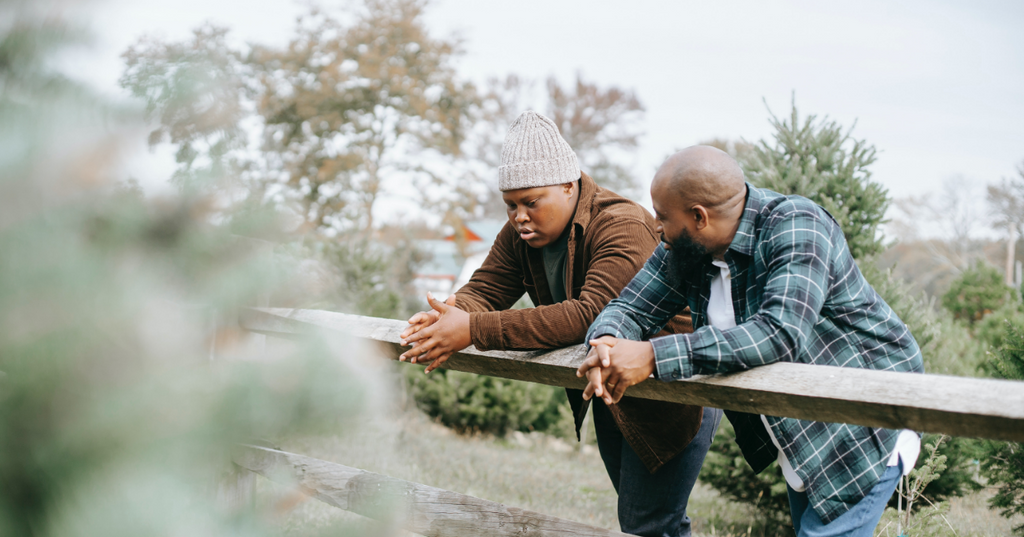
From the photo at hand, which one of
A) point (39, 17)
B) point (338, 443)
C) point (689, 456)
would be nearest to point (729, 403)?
point (689, 456)

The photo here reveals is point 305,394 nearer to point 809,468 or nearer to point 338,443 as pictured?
point 338,443

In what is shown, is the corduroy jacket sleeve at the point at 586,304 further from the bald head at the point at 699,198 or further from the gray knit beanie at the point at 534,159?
the bald head at the point at 699,198

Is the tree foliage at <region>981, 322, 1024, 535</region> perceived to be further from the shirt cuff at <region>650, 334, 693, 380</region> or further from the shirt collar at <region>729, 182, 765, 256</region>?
the shirt cuff at <region>650, 334, 693, 380</region>

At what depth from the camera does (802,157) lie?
439 cm

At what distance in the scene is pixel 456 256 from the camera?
71.6 feet

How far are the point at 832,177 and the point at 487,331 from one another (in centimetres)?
309

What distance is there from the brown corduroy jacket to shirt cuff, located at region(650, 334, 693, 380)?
0.47m

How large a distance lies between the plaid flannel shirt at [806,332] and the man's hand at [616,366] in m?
0.04

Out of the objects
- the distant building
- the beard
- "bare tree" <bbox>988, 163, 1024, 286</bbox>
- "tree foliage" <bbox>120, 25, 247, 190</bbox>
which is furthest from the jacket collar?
"bare tree" <bbox>988, 163, 1024, 286</bbox>

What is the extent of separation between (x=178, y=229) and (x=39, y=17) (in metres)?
0.17

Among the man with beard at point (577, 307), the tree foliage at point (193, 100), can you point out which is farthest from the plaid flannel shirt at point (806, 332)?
the tree foliage at point (193, 100)

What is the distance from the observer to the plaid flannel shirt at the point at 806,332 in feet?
5.50

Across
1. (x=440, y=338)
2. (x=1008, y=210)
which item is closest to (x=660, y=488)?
(x=440, y=338)

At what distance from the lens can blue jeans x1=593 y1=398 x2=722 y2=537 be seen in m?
2.46
